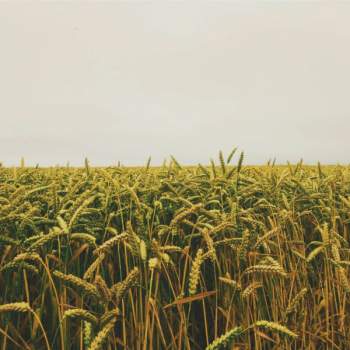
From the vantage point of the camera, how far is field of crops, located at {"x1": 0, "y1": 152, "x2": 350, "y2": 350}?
1.80 m

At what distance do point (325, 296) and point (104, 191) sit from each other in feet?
4.55

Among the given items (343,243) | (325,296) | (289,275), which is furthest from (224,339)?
(343,243)

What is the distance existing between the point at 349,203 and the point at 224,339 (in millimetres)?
1739

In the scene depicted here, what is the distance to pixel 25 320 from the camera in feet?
6.31

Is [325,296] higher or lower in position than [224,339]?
lower

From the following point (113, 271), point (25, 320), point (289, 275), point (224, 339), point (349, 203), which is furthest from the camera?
point (349, 203)

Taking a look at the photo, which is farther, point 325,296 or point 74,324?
point 325,296

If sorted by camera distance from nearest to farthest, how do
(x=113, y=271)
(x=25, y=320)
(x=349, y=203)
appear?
(x=25, y=320) < (x=113, y=271) < (x=349, y=203)

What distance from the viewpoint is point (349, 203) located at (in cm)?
261

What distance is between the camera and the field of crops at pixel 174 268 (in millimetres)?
1800

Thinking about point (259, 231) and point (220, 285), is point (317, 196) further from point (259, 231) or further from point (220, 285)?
point (220, 285)

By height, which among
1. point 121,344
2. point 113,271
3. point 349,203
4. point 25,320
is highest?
point 349,203

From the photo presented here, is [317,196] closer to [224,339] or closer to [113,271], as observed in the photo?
[113,271]

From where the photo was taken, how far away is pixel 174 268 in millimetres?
1957
